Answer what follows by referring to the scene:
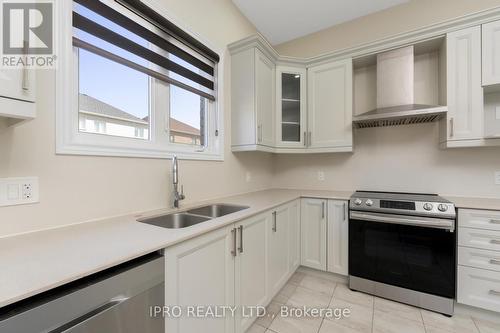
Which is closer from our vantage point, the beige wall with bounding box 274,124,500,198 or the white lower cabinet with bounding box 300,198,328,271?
the beige wall with bounding box 274,124,500,198

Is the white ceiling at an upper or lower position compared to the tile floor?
upper

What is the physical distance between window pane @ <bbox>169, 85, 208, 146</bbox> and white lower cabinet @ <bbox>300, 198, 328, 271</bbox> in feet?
4.43

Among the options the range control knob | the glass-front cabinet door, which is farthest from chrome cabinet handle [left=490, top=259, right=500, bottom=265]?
the glass-front cabinet door

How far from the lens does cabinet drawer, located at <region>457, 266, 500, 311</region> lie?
166 centimetres

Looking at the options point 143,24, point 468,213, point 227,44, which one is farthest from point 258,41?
point 468,213

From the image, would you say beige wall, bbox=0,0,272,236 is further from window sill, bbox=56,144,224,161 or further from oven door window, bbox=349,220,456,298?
oven door window, bbox=349,220,456,298

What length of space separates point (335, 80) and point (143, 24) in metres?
1.99

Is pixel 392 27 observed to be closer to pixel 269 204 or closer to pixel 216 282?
pixel 269 204

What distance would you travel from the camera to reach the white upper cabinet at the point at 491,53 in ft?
5.94

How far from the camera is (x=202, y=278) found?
3.74ft

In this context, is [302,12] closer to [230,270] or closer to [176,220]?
[176,220]

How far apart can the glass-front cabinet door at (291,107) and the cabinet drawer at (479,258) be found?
170 centimetres

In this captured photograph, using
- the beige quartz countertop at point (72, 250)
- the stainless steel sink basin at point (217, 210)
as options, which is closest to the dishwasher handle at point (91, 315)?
the beige quartz countertop at point (72, 250)

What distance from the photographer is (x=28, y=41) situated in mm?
785
